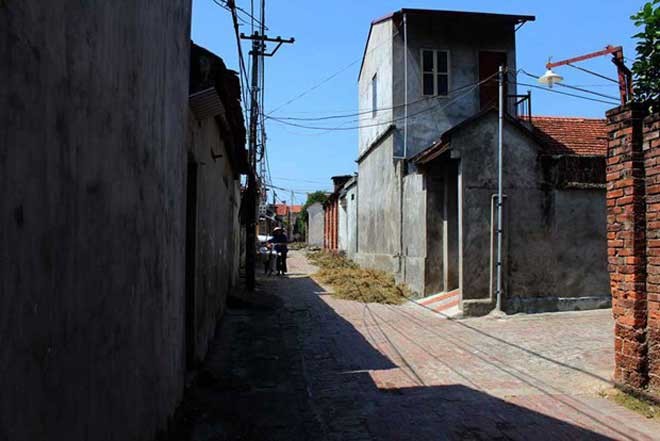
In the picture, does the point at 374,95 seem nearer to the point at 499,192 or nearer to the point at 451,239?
the point at 451,239

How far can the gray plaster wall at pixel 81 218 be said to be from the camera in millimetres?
1438

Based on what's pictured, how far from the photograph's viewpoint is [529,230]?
1173cm

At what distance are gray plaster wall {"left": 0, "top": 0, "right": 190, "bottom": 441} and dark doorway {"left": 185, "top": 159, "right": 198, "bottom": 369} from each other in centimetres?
200

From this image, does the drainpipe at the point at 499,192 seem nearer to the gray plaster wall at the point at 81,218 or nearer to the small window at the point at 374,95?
the small window at the point at 374,95

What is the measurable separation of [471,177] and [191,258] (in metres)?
7.82

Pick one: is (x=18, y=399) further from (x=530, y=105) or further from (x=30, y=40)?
(x=530, y=105)

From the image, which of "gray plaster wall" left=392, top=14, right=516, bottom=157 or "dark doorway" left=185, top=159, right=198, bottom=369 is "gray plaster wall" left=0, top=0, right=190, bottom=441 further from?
"gray plaster wall" left=392, top=14, right=516, bottom=157

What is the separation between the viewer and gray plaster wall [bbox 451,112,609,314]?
11547 millimetres

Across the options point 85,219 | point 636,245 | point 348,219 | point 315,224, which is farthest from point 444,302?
point 315,224

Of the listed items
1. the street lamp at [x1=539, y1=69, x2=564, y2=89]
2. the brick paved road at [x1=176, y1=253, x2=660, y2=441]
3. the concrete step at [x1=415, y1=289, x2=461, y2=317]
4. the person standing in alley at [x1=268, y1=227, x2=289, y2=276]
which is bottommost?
the brick paved road at [x1=176, y1=253, x2=660, y2=441]

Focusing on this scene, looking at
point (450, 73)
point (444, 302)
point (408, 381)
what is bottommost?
point (408, 381)

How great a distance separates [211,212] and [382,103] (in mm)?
11508

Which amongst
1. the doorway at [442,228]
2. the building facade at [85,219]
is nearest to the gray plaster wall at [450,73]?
the doorway at [442,228]

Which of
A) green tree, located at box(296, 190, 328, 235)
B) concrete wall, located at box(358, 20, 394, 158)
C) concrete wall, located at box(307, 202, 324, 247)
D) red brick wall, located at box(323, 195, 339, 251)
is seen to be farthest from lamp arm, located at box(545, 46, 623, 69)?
green tree, located at box(296, 190, 328, 235)
